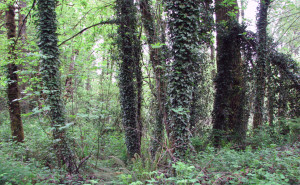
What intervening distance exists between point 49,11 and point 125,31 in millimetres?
2588

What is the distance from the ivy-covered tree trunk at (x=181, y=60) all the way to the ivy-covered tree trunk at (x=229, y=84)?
3.28m

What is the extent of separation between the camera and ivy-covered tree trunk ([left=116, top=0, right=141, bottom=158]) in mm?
6961

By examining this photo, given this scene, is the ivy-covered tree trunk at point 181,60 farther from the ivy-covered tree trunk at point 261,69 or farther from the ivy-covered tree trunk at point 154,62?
the ivy-covered tree trunk at point 261,69

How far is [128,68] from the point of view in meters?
7.09

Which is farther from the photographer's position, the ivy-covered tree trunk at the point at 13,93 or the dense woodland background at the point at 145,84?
the ivy-covered tree trunk at the point at 13,93

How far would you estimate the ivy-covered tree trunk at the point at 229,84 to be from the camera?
740cm

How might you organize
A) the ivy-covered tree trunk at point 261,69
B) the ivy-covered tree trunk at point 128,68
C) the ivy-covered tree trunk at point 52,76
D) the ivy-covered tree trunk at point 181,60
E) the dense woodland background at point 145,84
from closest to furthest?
the ivy-covered tree trunk at point 181,60 < the ivy-covered tree trunk at point 52,76 < the dense woodland background at point 145,84 < the ivy-covered tree trunk at point 128,68 < the ivy-covered tree trunk at point 261,69

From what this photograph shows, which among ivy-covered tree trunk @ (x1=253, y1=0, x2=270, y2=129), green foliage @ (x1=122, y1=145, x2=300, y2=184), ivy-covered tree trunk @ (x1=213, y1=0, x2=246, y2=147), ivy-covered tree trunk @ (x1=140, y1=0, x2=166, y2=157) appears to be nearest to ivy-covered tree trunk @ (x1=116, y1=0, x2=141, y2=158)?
ivy-covered tree trunk @ (x1=140, y1=0, x2=166, y2=157)

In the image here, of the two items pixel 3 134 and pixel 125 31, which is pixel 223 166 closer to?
pixel 125 31

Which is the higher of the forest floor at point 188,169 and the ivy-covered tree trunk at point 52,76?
the ivy-covered tree trunk at point 52,76

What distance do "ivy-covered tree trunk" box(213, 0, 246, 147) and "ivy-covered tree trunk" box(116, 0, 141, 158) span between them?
3235mm

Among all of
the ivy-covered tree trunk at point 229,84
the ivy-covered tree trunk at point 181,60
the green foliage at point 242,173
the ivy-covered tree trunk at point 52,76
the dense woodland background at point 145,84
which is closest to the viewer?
the green foliage at point 242,173

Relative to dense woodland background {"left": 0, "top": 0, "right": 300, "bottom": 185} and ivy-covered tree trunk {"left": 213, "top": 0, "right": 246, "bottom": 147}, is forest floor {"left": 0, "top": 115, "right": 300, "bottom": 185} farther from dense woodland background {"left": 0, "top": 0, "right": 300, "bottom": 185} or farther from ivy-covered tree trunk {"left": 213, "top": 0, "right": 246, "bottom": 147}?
ivy-covered tree trunk {"left": 213, "top": 0, "right": 246, "bottom": 147}

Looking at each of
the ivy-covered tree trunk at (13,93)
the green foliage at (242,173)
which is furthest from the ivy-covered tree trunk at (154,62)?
the ivy-covered tree trunk at (13,93)
